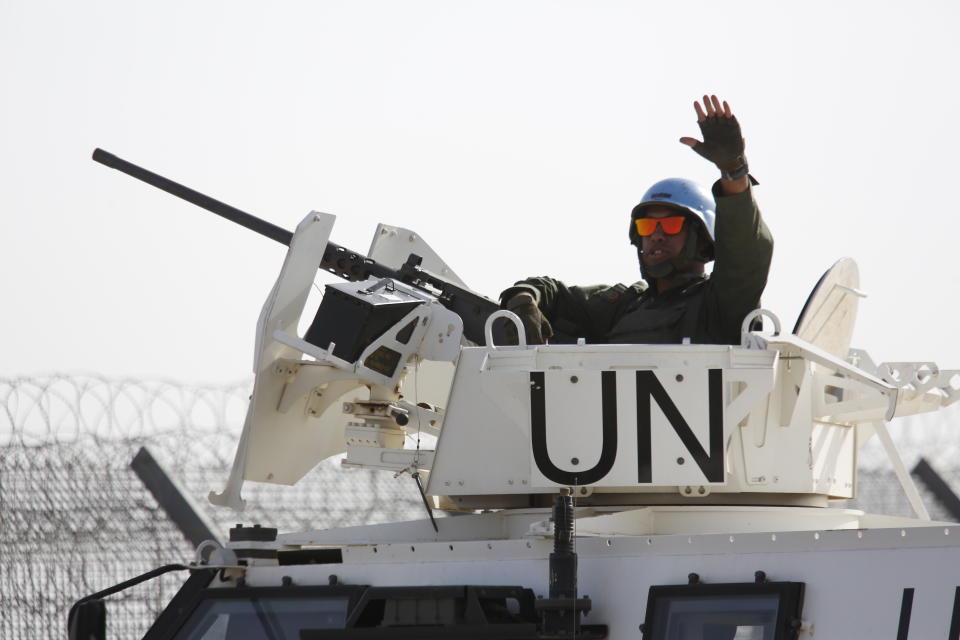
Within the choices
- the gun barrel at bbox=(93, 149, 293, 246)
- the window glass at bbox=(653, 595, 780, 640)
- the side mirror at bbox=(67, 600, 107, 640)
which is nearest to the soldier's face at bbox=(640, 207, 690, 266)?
the gun barrel at bbox=(93, 149, 293, 246)

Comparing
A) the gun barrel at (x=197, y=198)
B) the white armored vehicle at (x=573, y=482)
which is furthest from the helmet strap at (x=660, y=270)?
the gun barrel at (x=197, y=198)

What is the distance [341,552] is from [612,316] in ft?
8.71

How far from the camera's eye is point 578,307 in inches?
379

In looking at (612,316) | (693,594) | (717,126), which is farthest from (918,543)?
(612,316)

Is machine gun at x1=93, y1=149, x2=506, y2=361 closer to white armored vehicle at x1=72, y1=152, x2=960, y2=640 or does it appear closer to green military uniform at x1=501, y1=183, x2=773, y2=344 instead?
white armored vehicle at x1=72, y1=152, x2=960, y2=640

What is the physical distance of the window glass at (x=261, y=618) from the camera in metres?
7.24

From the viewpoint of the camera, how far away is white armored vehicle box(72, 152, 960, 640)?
662 cm

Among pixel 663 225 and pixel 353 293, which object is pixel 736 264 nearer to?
pixel 663 225

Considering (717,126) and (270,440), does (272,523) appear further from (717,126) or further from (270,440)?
(717,126)

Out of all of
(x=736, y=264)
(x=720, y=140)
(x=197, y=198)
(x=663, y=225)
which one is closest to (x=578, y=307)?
(x=663, y=225)

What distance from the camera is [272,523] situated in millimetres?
13828

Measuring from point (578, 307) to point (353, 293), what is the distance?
1490 millimetres

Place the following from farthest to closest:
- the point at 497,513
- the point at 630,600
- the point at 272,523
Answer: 1. the point at 272,523
2. the point at 497,513
3. the point at 630,600

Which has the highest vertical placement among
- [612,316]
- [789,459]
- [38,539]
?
[612,316]
